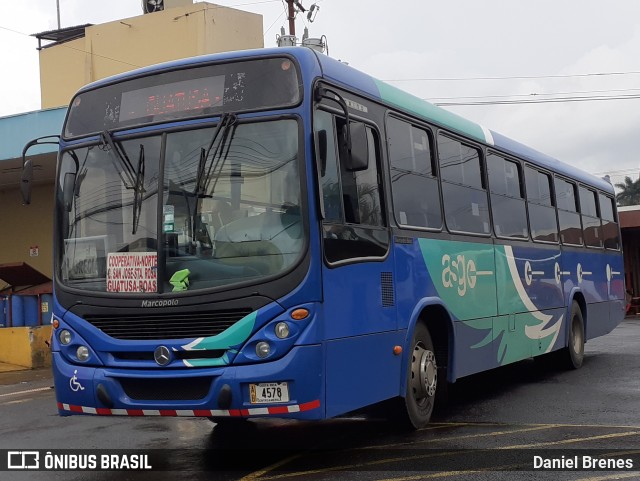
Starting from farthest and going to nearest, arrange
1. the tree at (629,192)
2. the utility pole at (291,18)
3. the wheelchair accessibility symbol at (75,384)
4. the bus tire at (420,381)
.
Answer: the tree at (629,192) → the utility pole at (291,18) → the bus tire at (420,381) → the wheelchair accessibility symbol at (75,384)

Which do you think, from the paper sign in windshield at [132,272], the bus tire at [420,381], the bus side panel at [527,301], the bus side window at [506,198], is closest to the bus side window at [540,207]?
the bus side panel at [527,301]

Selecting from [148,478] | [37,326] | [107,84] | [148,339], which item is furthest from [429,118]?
[37,326]

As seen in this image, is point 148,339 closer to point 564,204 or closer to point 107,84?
point 107,84

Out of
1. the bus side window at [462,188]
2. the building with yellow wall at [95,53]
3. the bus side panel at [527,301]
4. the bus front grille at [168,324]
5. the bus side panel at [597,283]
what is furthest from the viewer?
the building with yellow wall at [95,53]

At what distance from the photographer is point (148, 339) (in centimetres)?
668

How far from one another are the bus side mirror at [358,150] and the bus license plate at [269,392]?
179 centimetres

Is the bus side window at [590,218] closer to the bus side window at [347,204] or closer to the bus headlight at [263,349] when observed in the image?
the bus side window at [347,204]

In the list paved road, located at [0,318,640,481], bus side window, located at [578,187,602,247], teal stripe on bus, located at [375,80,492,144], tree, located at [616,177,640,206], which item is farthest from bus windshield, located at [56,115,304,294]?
tree, located at [616,177,640,206]

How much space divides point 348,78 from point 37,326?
435 inches

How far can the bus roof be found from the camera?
7012mm

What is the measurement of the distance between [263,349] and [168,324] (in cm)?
79

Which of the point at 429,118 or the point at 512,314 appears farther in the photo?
the point at 512,314

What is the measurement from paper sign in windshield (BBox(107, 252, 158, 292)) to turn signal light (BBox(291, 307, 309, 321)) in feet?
3.65

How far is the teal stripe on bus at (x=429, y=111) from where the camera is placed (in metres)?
8.38
